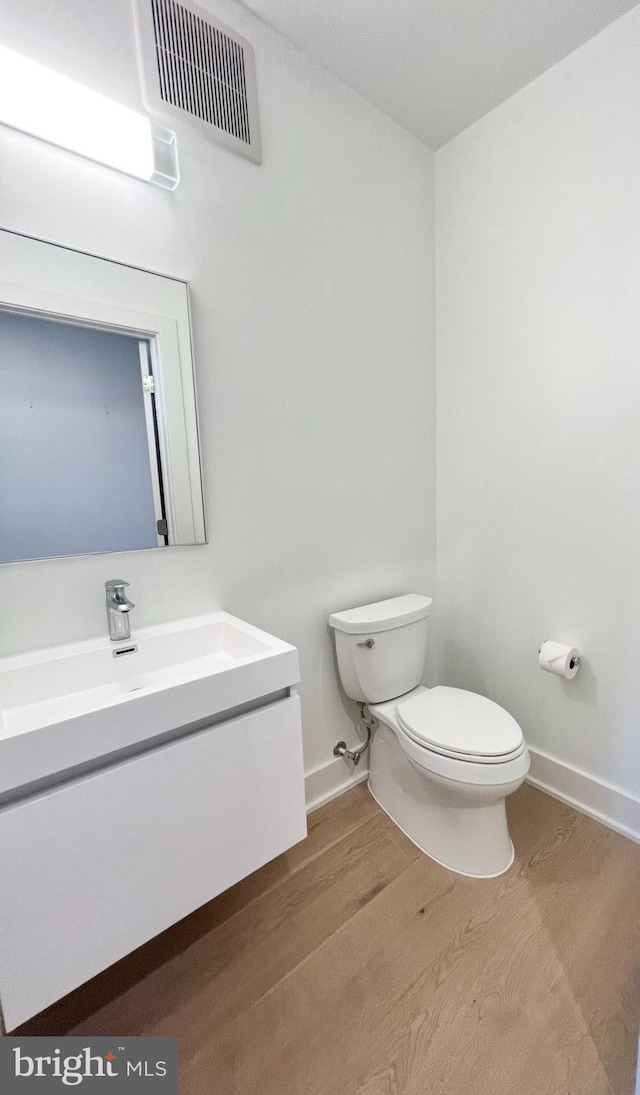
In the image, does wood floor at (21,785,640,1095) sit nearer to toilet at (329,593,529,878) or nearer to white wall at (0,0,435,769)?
toilet at (329,593,529,878)

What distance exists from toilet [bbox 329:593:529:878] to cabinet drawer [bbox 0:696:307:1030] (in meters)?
0.50

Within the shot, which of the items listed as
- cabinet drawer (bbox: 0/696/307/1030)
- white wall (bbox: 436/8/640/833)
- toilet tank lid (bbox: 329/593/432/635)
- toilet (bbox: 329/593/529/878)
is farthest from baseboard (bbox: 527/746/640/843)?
cabinet drawer (bbox: 0/696/307/1030)

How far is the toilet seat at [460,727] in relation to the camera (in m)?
1.24

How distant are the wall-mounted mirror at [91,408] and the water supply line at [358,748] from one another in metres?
0.96

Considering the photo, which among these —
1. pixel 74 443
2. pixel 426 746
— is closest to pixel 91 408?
pixel 74 443

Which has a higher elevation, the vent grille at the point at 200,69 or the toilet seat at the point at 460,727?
the vent grille at the point at 200,69

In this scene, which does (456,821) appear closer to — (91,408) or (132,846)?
(132,846)

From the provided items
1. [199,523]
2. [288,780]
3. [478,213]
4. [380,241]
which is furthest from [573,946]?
[478,213]

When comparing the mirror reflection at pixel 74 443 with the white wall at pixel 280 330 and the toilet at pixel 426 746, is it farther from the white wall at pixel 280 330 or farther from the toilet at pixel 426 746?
the toilet at pixel 426 746

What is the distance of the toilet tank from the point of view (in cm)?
149

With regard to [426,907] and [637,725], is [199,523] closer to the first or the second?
[426,907]

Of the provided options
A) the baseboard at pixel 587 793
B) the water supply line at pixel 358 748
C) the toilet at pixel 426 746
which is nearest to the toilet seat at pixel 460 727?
the toilet at pixel 426 746

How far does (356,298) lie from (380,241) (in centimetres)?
26

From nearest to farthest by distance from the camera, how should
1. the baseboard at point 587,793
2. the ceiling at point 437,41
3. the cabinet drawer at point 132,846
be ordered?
the cabinet drawer at point 132,846 < the ceiling at point 437,41 < the baseboard at point 587,793
